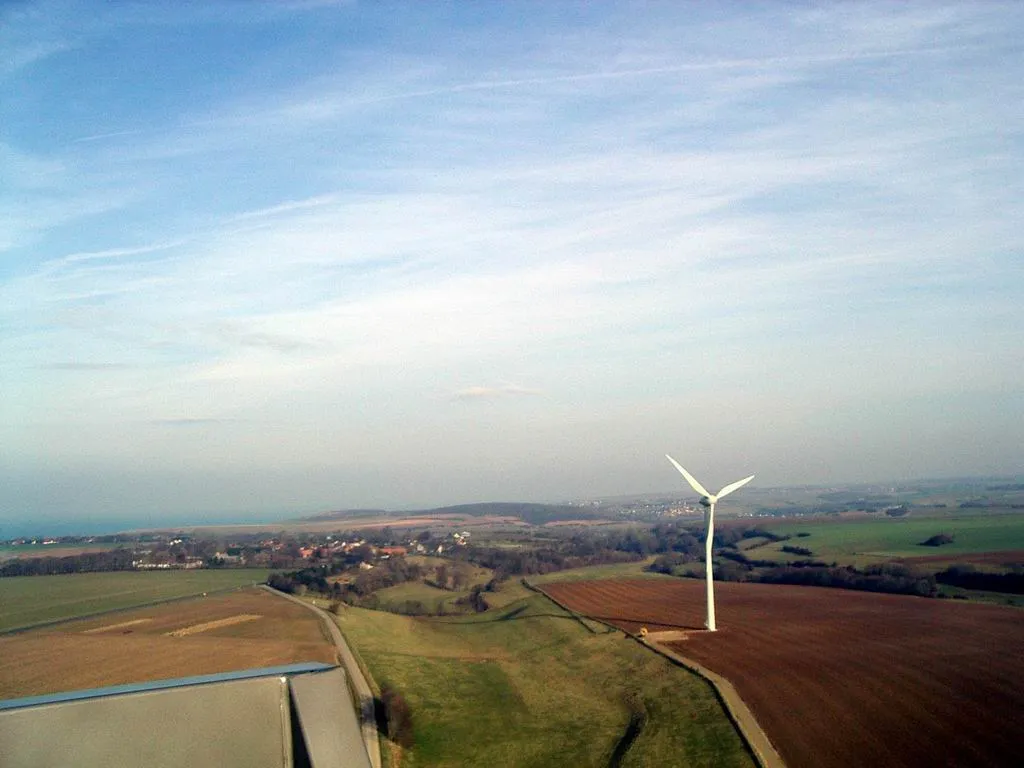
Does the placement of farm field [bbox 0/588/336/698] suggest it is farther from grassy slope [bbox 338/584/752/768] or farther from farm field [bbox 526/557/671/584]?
farm field [bbox 526/557/671/584]

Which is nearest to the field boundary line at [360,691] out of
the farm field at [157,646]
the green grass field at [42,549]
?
the farm field at [157,646]

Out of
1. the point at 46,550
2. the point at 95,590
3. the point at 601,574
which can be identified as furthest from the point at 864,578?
the point at 46,550

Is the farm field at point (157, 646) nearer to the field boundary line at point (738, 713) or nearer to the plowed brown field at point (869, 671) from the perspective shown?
the field boundary line at point (738, 713)

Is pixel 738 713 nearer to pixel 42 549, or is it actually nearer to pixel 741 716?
pixel 741 716

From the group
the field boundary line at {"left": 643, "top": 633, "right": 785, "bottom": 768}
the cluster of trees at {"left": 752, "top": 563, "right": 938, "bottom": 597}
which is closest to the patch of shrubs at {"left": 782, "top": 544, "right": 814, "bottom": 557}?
the cluster of trees at {"left": 752, "top": 563, "right": 938, "bottom": 597}

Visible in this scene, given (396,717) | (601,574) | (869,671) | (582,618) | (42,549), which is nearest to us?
(396,717)

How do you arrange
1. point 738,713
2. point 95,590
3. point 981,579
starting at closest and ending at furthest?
point 738,713 < point 981,579 < point 95,590

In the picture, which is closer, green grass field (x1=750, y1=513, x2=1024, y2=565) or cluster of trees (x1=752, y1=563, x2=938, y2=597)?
cluster of trees (x1=752, y1=563, x2=938, y2=597)
